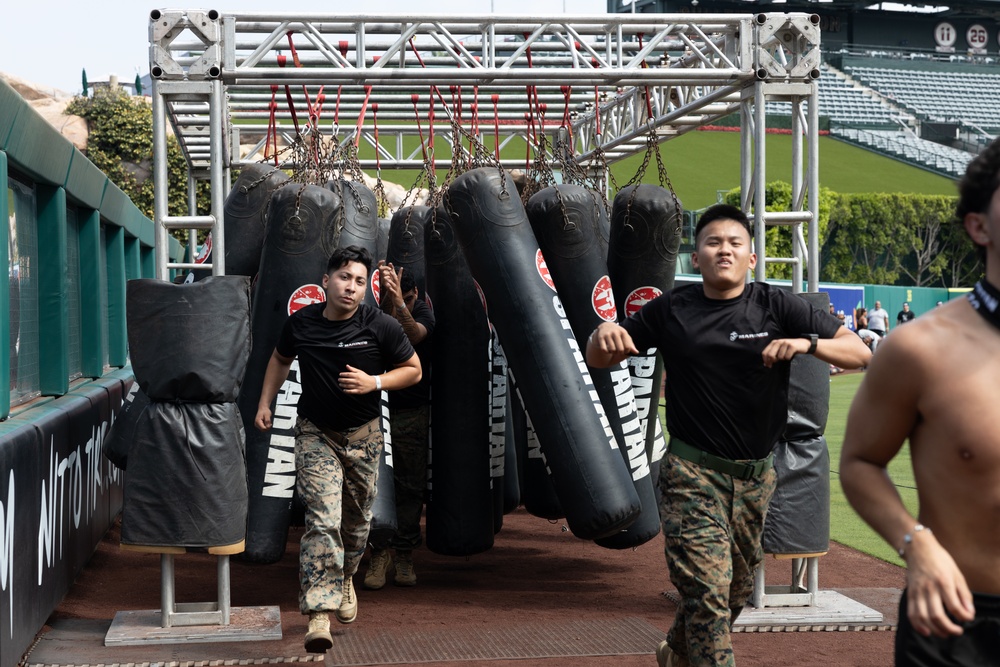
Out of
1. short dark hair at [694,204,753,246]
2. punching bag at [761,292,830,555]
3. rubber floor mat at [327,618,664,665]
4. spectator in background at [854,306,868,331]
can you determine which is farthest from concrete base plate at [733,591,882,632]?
spectator in background at [854,306,868,331]

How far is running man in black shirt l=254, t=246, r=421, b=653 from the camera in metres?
5.62

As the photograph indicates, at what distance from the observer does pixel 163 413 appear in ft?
19.7

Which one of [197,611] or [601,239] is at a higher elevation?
[601,239]

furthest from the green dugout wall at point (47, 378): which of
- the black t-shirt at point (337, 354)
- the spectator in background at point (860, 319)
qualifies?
the spectator in background at point (860, 319)

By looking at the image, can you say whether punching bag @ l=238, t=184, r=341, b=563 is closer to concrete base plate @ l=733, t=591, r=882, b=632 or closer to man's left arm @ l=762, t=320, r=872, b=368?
concrete base plate @ l=733, t=591, r=882, b=632

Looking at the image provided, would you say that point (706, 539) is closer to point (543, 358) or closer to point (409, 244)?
point (543, 358)

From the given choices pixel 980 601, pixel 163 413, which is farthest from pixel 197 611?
pixel 980 601

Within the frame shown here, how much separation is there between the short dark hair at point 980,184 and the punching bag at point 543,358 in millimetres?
4241

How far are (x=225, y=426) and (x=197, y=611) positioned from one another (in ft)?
3.79

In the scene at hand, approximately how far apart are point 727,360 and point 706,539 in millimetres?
693

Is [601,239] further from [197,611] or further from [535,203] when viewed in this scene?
[197,611]

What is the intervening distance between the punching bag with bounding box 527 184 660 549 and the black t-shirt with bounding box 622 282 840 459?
2496 mm

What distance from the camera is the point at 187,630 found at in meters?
6.27

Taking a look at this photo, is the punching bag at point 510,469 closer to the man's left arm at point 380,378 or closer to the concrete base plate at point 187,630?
the concrete base plate at point 187,630
